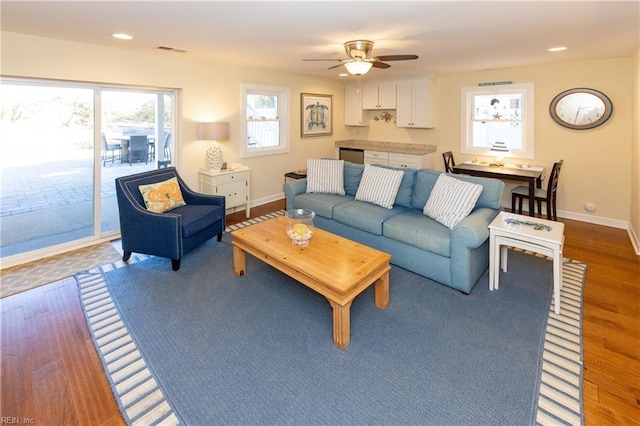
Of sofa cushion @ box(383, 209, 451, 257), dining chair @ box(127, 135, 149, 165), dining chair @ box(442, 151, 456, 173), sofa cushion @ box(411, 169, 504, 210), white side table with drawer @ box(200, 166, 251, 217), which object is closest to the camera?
sofa cushion @ box(383, 209, 451, 257)

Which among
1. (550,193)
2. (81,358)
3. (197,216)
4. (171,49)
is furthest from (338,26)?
(550,193)

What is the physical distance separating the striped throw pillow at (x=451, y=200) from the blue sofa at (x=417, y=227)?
69 mm

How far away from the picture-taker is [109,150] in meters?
4.17

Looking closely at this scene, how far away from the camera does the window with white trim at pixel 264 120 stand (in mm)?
5559

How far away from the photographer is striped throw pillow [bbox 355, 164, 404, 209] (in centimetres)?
388

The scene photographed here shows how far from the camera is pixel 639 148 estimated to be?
385cm

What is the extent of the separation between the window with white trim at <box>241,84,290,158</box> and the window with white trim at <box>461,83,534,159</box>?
10.4 feet

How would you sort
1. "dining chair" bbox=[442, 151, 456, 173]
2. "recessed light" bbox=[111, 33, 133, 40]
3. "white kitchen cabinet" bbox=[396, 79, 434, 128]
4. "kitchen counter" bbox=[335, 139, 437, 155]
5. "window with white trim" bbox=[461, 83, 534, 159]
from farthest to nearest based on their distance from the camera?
"kitchen counter" bbox=[335, 139, 437, 155] < "white kitchen cabinet" bbox=[396, 79, 434, 128] < "dining chair" bbox=[442, 151, 456, 173] < "window with white trim" bbox=[461, 83, 534, 159] < "recessed light" bbox=[111, 33, 133, 40]

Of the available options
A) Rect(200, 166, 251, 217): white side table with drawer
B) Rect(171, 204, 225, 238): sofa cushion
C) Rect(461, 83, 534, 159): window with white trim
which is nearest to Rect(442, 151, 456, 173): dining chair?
Rect(461, 83, 534, 159): window with white trim

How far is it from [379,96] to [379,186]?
11.0ft

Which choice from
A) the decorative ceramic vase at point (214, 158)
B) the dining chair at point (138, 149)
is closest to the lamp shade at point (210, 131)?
the decorative ceramic vase at point (214, 158)

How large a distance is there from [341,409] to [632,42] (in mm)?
4612

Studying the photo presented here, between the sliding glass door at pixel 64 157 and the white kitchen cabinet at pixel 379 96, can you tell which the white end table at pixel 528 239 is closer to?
the white kitchen cabinet at pixel 379 96

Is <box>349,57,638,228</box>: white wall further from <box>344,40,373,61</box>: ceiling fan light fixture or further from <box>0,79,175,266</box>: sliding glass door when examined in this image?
<box>0,79,175,266</box>: sliding glass door
